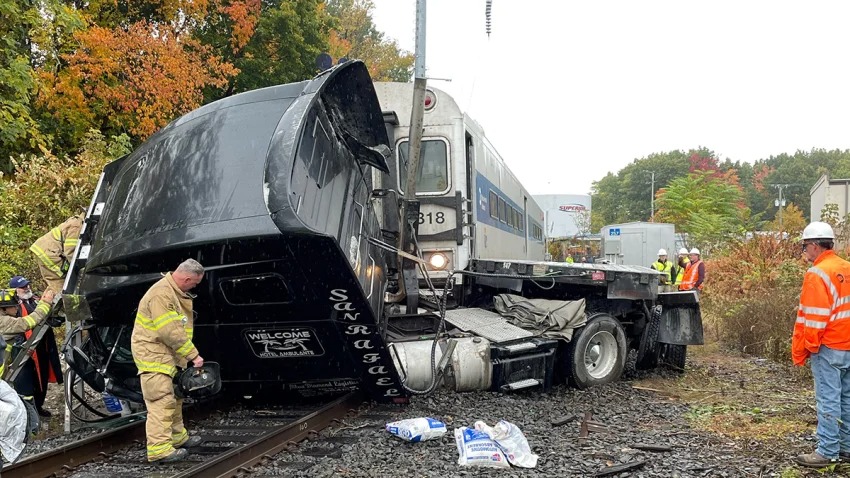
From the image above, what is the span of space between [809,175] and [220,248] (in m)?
93.3

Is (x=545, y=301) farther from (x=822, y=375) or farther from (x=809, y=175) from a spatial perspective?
(x=809, y=175)

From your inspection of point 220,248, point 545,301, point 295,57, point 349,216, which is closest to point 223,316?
point 220,248

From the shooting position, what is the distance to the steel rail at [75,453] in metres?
4.53

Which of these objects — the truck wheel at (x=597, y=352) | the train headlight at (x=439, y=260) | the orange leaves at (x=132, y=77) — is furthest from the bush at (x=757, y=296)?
the orange leaves at (x=132, y=77)

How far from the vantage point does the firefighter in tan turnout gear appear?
4770mm

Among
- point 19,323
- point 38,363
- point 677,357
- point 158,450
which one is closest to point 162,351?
point 158,450

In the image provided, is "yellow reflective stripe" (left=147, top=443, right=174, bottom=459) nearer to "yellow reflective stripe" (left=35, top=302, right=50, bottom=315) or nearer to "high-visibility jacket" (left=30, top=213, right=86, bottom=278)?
"yellow reflective stripe" (left=35, top=302, right=50, bottom=315)

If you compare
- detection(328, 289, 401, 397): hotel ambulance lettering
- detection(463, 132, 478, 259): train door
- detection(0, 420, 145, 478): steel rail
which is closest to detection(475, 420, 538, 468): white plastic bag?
detection(328, 289, 401, 397): hotel ambulance lettering

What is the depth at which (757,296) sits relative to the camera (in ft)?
36.4

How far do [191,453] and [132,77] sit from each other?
Answer: 39.9ft

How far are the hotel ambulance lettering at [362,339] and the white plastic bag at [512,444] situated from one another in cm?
104

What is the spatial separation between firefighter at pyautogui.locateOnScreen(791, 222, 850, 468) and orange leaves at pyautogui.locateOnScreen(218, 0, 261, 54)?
17.7 m

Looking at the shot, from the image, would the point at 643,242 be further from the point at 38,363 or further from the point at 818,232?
the point at 38,363

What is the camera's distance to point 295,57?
2200 centimetres
